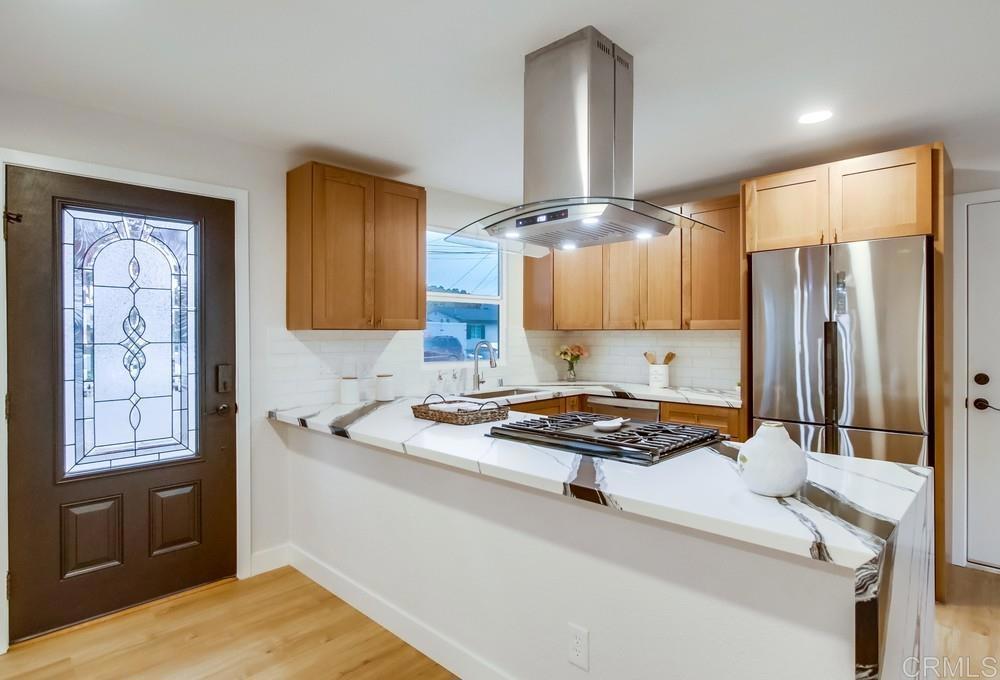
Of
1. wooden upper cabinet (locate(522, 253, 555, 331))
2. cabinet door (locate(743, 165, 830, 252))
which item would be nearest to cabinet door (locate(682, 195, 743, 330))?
cabinet door (locate(743, 165, 830, 252))

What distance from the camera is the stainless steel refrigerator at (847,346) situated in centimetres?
275

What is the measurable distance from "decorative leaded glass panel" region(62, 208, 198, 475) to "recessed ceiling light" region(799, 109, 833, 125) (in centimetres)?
313

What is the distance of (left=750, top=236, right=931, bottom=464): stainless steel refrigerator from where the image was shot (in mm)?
2754

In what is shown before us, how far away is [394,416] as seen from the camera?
2816 millimetres

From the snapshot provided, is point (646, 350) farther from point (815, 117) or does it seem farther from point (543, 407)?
point (815, 117)

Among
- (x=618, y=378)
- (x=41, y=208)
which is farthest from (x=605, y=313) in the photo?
(x=41, y=208)

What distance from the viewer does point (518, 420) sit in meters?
2.64

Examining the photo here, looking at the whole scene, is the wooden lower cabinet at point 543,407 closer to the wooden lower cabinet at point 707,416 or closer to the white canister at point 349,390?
the wooden lower cabinet at point 707,416

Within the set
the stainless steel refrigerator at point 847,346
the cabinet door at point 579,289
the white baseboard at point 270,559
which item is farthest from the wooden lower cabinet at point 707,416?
the white baseboard at point 270,559

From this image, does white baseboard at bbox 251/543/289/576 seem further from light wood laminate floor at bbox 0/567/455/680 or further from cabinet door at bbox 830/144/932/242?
cabinet door at bbox 830/144/932/242

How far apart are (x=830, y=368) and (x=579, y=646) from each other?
211cm

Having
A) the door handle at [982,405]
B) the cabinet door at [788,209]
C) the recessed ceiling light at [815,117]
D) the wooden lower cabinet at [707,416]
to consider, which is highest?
the recessed ceiling light at [815,117]

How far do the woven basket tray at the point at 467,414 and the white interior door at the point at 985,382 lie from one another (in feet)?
9.96

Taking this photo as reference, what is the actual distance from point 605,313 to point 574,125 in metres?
2.50
